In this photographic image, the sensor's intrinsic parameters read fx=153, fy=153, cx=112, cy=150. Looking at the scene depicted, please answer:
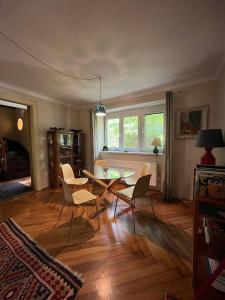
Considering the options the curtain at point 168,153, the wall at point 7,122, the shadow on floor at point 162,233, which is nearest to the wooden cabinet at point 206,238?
the shadow on floor at point 162,233

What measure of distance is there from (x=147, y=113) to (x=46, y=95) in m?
2.62

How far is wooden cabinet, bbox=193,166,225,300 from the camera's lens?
1.26 meters

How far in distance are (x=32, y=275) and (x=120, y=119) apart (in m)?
3.84

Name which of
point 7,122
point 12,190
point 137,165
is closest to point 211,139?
point 137,165

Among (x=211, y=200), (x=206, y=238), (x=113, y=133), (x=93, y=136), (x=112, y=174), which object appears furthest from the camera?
(x=113, y=133)

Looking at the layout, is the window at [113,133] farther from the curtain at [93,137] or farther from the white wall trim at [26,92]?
the white wall trim at [26,92]

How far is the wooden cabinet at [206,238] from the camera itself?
4.13 feet

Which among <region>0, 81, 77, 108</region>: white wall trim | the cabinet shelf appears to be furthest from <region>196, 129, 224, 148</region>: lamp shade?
<region>0, 81, 77, 108</region>: white wall trim

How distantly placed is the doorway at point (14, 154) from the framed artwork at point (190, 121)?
3473 millimetres

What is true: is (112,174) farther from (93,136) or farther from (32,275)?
(93,136)

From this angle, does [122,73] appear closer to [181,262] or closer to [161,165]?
[161,165]

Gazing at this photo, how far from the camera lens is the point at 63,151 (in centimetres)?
429

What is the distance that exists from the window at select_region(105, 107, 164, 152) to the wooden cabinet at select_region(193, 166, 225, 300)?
2.53m

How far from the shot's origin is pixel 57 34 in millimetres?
1672
